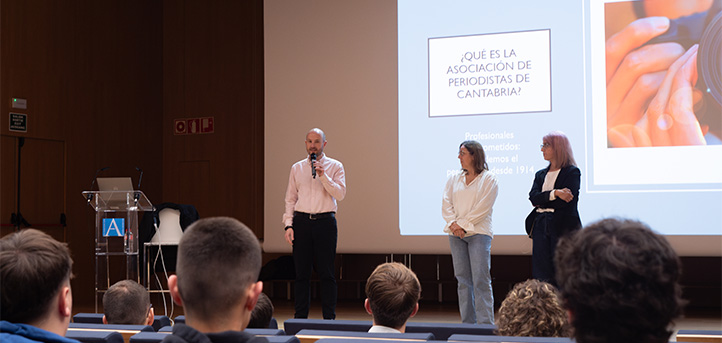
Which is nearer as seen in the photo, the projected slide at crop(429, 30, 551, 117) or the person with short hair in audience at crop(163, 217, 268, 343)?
the person with short hair in audience at crop(163, 217, 268, 343)

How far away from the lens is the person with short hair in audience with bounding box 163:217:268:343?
1.16m

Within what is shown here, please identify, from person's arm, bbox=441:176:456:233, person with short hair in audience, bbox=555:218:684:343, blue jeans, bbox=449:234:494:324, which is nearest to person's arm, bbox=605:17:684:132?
person's arm, bbox=441:176:456:233

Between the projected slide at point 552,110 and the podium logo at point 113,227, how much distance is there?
7.86 feet

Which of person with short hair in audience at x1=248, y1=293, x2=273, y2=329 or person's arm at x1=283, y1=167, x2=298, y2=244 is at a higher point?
person's arm at x1=283, y1=167, x2=298, y2=244

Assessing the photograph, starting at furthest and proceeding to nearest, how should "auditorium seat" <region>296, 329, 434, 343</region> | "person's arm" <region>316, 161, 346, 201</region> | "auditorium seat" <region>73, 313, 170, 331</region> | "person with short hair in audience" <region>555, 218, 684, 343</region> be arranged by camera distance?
"person's arm" <region>316, 161, 346, 201</region> → "auditorium seat" <region>73, 313, 170, 331</region> → "auditorium seat" <region>296, 329, 434, 343</region> → "person with short hair in audience" <region>555, 218, 684, 343</region>

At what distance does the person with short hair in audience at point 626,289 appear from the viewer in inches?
38.5

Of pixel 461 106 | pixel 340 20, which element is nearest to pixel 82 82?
pixel 340 20

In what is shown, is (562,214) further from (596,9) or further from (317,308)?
(317,308)

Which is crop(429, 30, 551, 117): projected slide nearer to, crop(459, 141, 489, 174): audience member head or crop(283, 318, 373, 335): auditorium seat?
crop(459, 141, 489, 174): audience member head

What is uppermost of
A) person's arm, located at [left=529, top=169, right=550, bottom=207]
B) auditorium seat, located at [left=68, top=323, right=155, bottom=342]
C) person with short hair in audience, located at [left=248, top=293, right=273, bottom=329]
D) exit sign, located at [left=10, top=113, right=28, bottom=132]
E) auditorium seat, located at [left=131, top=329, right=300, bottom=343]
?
exit sign, located at [left=10, top=113, right=28, bottom=132]

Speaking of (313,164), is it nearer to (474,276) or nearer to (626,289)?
(474,276)

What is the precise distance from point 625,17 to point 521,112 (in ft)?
3.54

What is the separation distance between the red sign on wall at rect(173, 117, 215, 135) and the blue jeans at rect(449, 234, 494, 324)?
4.16 m

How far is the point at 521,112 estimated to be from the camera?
18.2 ft
